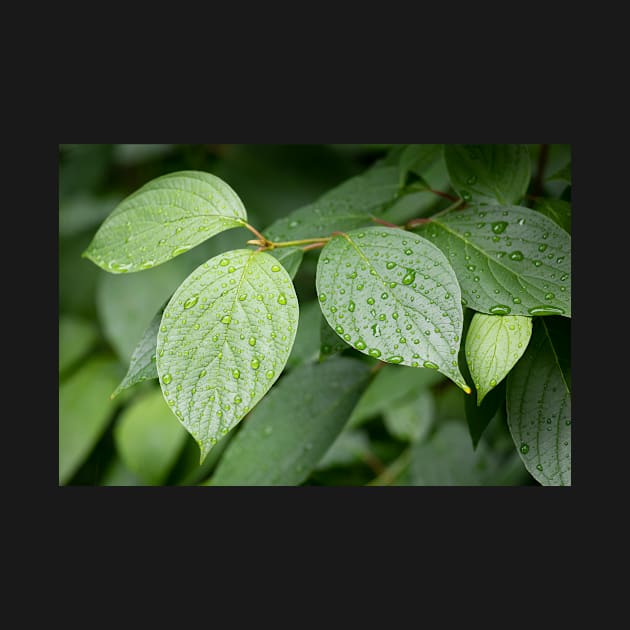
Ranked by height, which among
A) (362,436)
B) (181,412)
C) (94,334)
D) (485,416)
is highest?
(181,412)

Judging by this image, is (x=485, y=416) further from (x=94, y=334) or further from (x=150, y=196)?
(x=94, y=334)

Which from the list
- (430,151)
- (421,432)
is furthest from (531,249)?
(421,432)

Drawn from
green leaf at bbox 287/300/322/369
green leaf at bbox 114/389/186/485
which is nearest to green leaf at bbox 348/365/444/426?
green leaf at bbox 287/300/322/369

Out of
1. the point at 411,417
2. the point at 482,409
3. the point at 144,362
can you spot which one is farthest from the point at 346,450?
the point at 144,362

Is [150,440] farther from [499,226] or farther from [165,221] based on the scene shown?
[499,226]

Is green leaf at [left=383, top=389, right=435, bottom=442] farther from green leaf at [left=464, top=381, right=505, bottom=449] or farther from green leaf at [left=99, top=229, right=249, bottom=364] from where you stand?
green leaf at [left=464, top=381, right=505, bottom=449]

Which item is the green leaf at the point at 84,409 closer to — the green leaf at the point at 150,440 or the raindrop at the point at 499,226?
the green leaf at the point at 150,440

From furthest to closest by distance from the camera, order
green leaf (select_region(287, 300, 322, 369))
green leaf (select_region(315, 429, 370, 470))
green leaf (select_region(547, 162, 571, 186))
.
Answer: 1. green leaf (select_region(315, 429, 370, 470))
2. green leaf (select_region(287, 300, 322, 369))
3. green leaf (select_region(547, 162, 571, 186))
